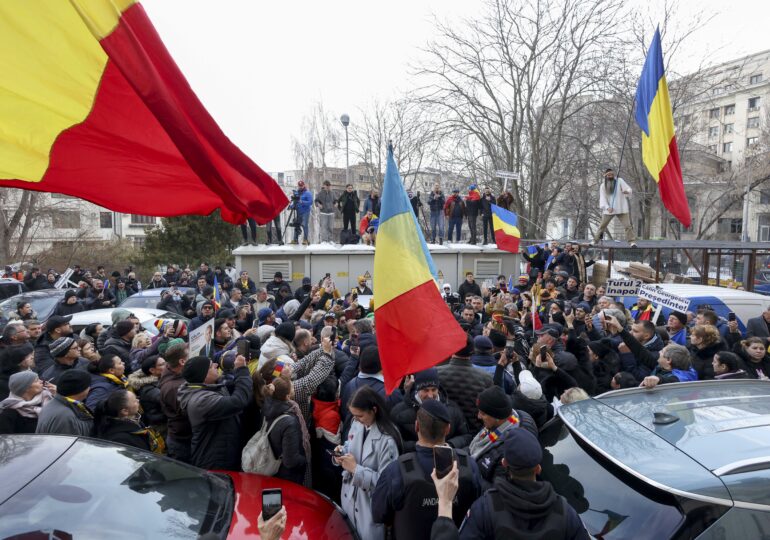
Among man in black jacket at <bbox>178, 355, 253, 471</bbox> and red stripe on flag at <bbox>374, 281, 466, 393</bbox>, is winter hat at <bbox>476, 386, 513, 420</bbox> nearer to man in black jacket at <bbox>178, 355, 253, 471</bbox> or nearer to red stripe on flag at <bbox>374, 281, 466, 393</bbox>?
red stripe on flag at <bbox>374, 281, 466, 393</bbox>

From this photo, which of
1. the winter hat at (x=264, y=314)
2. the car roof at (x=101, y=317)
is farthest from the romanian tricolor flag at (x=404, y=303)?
the car roof at (x=101, y=317)

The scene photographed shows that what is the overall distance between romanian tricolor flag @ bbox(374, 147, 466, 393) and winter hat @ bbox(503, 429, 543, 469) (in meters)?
1.15

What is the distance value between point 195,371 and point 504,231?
1122cm

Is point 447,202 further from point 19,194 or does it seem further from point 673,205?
point 19,194

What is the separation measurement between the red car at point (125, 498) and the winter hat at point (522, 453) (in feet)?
4.84

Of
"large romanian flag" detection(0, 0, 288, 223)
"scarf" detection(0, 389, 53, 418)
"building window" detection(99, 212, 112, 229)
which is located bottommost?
"scarf" detection(0, 389, 53, 418)

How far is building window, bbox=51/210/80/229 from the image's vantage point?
101 feet

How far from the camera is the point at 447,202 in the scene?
17.0 m

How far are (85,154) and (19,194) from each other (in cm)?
3474

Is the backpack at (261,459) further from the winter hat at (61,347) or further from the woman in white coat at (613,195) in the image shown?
the woman in white coat at (613,195)

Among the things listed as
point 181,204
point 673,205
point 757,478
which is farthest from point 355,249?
point 757,478

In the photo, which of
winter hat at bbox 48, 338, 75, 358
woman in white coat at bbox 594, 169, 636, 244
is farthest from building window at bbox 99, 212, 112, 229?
winter hat at bbox 48, 338, 75, 358

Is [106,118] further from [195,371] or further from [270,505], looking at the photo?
[270,505]

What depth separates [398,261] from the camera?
4.10 metres
